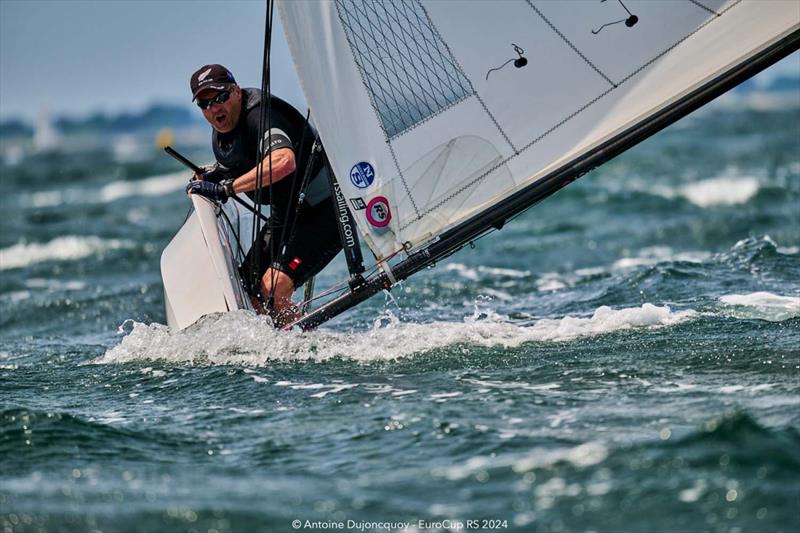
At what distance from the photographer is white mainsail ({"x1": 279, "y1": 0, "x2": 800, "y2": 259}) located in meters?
6.05

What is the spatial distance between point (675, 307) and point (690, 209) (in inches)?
321

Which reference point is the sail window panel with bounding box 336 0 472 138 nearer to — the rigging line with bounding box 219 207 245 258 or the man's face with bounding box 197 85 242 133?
the man's face with bounding box 197 85 242 133

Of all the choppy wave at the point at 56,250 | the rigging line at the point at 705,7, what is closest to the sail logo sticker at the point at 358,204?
the rigging line at the point at 705,7

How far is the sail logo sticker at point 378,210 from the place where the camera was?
20.8 feet

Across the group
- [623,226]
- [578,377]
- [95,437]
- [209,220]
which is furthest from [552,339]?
[623,226]

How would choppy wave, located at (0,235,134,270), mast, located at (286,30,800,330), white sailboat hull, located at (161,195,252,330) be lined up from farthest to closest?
choppy wave, located at (0,235,134,270)
white sailboat hull, located at (161,195,252,330)
mast, located at (286,30,800,330)

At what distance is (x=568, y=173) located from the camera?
Result: 6.14 m

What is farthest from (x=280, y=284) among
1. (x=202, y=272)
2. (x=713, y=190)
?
(x=713, y=190)

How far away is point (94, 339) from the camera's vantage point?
9016 millimetres

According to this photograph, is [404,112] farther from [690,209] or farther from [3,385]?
[690,209]

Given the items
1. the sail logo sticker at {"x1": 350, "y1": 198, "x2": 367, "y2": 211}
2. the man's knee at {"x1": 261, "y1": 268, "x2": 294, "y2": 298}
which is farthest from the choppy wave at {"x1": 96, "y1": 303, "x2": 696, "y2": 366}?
the sail logo sticker at {"x1": 350, "y1": 198, "x2": 367, "y2": 211}

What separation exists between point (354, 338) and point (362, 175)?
1145 millimetres

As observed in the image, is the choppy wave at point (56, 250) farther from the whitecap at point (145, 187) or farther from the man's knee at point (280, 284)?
the whitecap at point (145, 187)

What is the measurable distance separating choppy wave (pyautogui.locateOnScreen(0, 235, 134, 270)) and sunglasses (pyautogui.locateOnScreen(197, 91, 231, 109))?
28.1 ft
